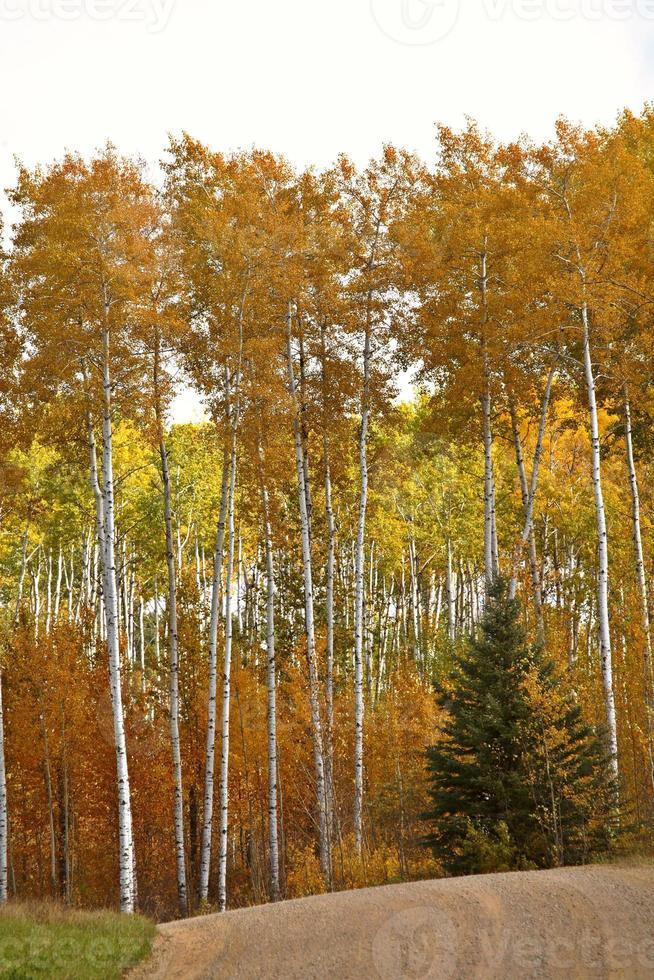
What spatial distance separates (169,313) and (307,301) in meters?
3.62

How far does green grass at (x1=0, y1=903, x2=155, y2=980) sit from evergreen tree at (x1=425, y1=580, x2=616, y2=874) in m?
4.80

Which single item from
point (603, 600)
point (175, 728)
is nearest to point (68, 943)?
point (175, 728)

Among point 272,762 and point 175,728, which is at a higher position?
point 175,728

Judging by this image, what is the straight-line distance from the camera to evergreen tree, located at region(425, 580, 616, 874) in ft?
43.8

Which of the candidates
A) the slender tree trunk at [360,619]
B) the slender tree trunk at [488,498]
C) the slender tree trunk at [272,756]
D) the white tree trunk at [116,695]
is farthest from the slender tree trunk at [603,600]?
the white tree trunk at [116,695]

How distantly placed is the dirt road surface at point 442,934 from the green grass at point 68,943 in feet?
1.00

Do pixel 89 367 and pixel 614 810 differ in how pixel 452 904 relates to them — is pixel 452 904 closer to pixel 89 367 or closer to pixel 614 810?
pixel 614 810

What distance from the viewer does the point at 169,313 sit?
640 inches

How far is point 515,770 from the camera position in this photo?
13.9 meters

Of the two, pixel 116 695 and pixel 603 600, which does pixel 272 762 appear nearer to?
pixel 116 695

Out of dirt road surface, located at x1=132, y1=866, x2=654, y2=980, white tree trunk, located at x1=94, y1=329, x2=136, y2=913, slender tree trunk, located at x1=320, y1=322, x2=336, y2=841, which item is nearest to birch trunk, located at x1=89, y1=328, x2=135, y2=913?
white tree trunk, located at x1=94, y1=329, x2=136, y2=913

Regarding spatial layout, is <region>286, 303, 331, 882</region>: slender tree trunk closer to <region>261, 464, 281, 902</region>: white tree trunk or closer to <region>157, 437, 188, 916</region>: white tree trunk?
<region>261, 464, 281, 902</region>: white tree trunk

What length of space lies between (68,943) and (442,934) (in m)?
4.09

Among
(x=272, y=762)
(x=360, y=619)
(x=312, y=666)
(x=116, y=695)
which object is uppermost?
(x=360, y=619)
